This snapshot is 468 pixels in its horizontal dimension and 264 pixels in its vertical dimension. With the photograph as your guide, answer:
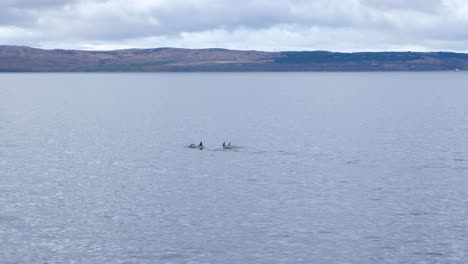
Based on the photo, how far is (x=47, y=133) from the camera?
284ft

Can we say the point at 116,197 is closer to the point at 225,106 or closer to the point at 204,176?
the point at 204,176

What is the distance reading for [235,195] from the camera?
1953 inches

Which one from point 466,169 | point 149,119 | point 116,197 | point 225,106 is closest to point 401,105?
point 225,106

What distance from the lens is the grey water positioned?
37.6 m

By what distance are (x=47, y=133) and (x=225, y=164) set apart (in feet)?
103

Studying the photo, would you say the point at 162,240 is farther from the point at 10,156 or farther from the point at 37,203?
the point at 10,156

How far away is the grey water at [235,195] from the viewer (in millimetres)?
37625

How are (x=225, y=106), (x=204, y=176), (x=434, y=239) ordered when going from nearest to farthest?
1. (x=434, y=239)
2. (x=204, y=176)
3. (x=225, y=106)

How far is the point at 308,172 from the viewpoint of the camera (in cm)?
5759

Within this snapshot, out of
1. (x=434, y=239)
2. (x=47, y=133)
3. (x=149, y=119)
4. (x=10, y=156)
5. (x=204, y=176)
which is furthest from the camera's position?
(x=149, y=119)

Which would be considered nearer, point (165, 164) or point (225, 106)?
point (165, 164)

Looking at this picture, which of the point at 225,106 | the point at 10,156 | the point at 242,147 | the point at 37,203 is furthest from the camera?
the point at 225,106

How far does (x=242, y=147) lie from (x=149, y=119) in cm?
3582

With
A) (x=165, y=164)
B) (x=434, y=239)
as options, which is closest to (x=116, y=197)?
(x=165, y=164)
